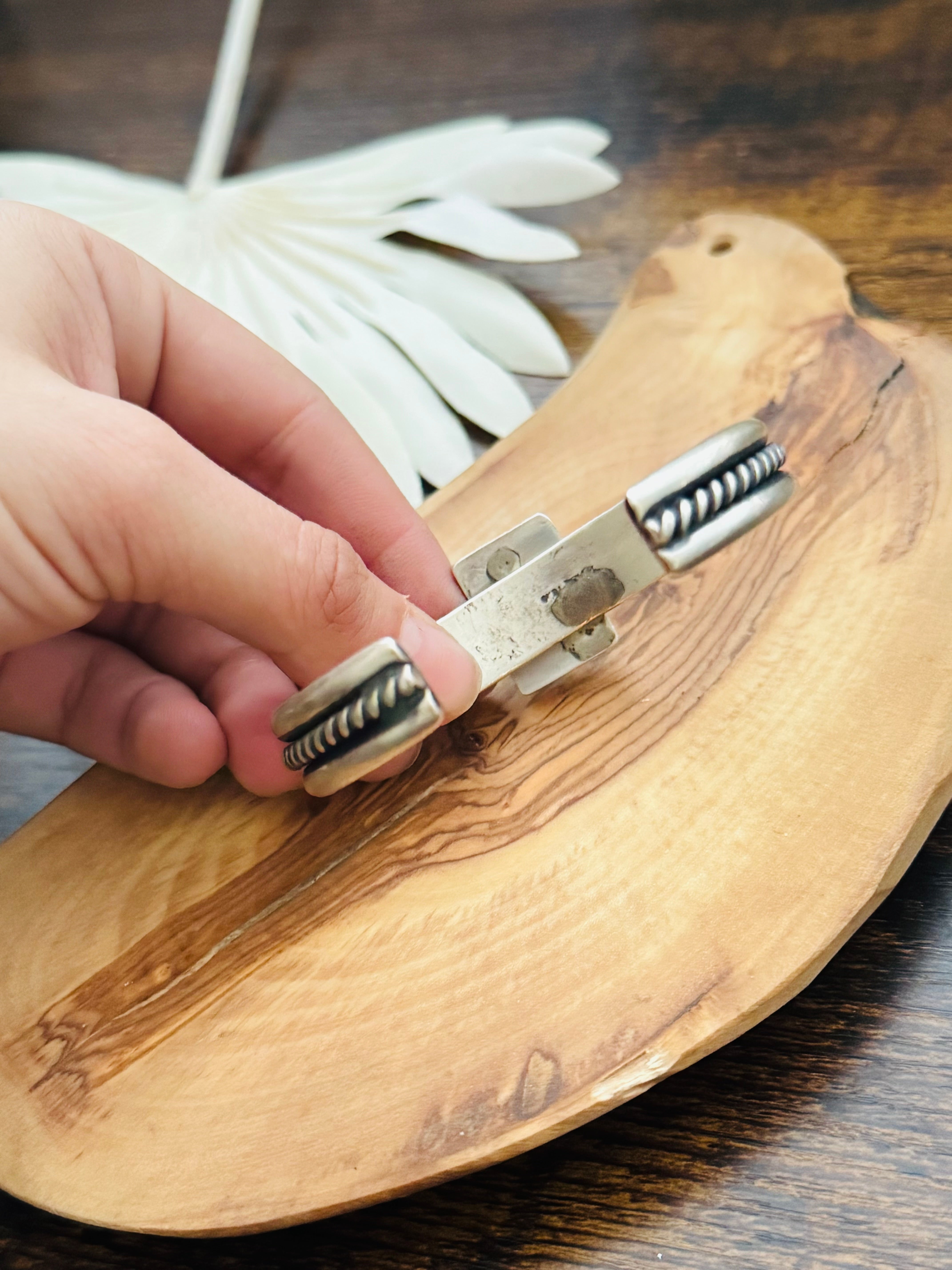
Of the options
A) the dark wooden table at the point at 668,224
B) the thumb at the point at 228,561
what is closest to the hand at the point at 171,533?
the thumb at the point at 228,561

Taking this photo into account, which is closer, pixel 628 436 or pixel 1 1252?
pixel 1 1252

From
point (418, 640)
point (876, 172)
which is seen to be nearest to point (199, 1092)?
point (418, 640)

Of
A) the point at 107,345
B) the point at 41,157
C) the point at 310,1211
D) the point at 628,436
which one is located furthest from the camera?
the point at 41,157

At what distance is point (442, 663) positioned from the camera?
465mm

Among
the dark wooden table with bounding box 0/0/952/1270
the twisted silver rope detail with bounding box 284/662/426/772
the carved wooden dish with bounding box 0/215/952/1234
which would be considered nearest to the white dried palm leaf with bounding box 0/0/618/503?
the dark wooden table with bounding box 0/0/952/1270

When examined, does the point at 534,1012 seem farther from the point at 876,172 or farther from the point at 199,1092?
the point at 876,172

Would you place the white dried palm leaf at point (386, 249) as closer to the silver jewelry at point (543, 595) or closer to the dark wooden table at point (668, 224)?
the dark wooden table at point (668, 224)

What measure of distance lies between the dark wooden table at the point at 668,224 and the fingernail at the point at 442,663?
17cm

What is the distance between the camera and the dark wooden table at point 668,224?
1.31 ft

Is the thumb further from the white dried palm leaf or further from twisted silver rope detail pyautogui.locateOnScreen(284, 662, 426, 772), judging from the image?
the white dried palm leaf

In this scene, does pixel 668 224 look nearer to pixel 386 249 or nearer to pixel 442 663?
pixel 386 249

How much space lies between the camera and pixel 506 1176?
42 centimetres

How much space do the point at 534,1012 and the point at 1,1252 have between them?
0.76 feet

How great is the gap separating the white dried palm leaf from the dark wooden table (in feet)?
0.14
